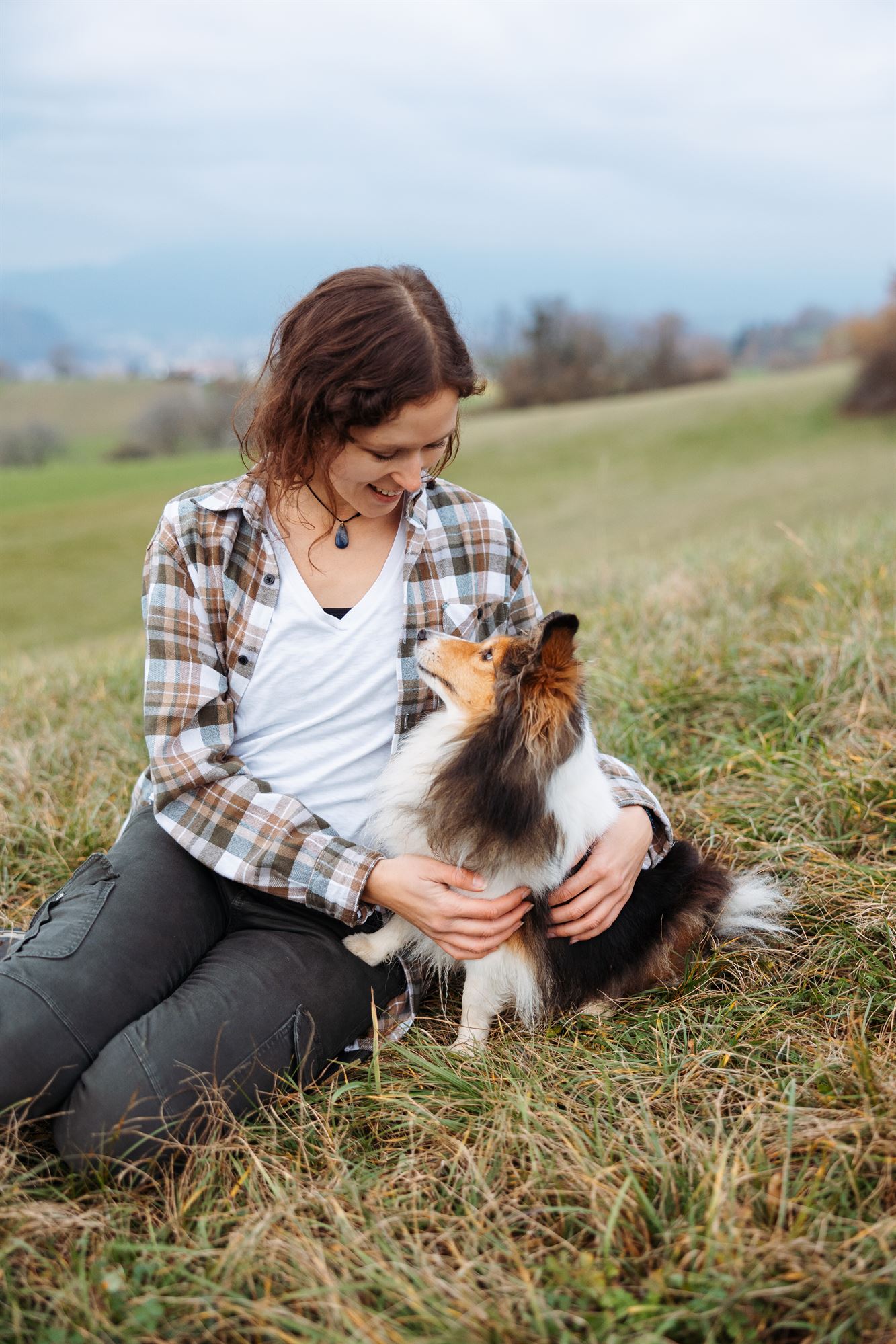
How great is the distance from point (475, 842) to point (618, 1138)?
697mm

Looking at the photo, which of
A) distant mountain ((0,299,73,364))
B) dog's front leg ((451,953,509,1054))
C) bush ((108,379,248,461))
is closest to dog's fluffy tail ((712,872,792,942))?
dog's front leg ((451,953,509,1054))

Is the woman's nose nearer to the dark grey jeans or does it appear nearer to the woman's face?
the woman's face

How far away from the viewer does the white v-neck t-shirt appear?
238 centimetres

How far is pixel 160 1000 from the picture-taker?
2.12 metres

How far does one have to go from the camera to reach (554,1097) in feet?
6.81

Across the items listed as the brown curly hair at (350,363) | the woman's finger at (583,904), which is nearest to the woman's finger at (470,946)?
the woman's finger at (583,904)

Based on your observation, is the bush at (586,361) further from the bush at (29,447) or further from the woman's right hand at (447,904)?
the woman's right hand at (447,904)

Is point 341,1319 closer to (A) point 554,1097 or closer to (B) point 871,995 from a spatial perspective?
(A) point 554,1097

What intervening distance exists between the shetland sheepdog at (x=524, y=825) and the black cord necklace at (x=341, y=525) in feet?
1.12

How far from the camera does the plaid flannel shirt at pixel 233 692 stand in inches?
89.2

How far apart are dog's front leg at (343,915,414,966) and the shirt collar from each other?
42.1 inches

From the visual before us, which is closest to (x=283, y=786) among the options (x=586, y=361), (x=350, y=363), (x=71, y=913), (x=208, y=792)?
(x=208, y=792)

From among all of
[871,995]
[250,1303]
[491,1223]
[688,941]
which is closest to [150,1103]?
[250,1303]

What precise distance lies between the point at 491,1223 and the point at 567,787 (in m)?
0.92
